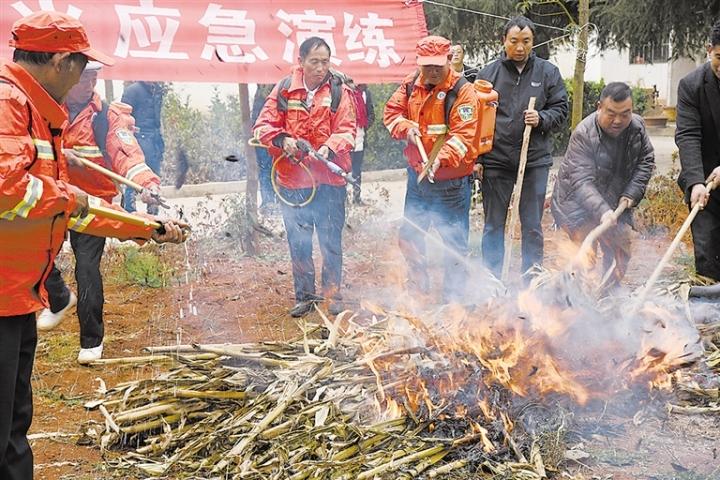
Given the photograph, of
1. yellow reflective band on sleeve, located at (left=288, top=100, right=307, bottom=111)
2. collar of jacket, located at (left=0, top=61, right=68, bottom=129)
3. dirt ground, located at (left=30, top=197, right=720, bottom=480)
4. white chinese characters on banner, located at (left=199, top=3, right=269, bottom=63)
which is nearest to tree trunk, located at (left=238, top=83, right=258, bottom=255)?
dirt ground, located at (left=30, top=197, right=720, bottom=480)

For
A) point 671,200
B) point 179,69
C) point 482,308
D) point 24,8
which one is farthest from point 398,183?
point 482,308

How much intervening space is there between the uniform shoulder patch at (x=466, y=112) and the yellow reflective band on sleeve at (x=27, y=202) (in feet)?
12.9

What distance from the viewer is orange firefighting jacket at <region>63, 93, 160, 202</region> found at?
18.1ft

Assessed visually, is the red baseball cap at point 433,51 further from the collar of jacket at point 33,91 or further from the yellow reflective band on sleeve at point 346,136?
the collar of jacket at point 33,91

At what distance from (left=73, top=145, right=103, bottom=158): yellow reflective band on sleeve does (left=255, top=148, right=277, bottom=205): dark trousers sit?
12.8 feet

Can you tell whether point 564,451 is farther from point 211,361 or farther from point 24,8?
point 24,8

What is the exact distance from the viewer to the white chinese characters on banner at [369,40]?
8.90 metres

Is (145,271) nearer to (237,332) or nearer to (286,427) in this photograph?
(237,332)

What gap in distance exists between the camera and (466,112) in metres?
6.37

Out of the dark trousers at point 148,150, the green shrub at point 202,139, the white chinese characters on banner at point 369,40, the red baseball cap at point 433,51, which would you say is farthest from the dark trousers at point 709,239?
the green shrub at point 202,139

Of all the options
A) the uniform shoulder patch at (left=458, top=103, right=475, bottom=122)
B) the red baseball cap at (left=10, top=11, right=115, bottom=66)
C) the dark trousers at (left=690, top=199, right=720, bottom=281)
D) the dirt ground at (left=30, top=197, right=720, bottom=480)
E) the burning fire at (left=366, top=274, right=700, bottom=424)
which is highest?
the red baseball cap at (left=10, top=11, right=115, bottom=66)

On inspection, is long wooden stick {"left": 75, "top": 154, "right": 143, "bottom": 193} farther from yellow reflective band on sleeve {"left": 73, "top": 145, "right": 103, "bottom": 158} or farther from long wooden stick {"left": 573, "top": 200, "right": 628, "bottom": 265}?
long wooden stick {"left": 573, "top": 200, "right": 628, "bottom": 265}

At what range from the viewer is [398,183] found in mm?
14445

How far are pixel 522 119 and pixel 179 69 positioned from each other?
3.59 metres
